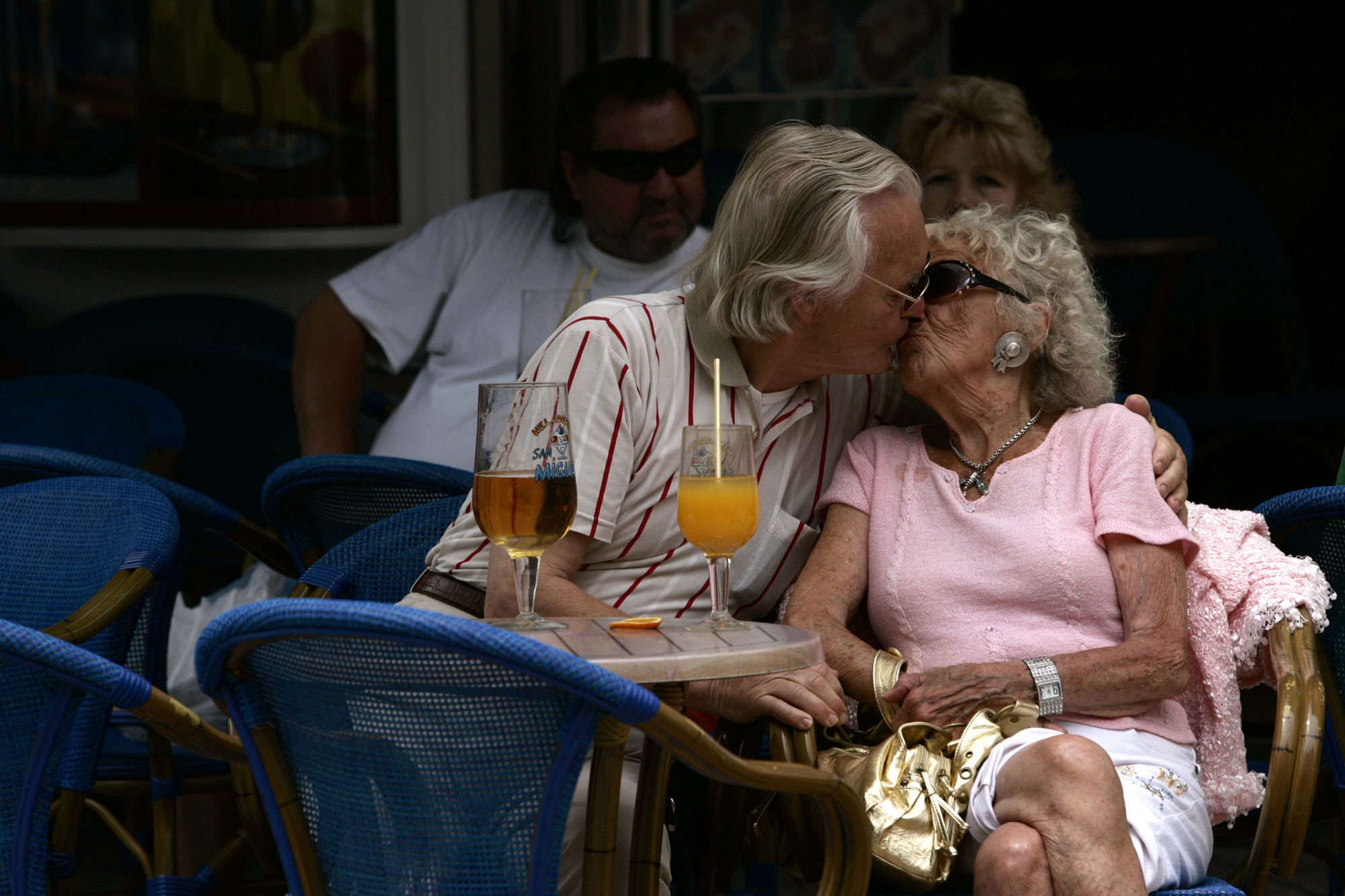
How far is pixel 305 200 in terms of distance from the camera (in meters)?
5.00

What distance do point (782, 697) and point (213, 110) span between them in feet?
12.2

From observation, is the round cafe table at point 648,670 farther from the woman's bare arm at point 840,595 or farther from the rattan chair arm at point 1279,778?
the rattan chair arm at point 1279,778

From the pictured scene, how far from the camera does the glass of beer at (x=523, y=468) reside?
1729 mm

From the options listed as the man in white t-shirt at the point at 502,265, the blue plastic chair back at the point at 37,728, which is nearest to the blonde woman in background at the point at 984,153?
the man in white t-shirt at the point at 502,265

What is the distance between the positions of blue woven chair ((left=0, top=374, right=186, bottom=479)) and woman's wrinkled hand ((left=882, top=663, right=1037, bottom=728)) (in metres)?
1.96

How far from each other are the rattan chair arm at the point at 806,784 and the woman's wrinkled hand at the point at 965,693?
257mm

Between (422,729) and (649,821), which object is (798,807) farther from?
(422,729)

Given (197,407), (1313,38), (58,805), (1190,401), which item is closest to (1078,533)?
(58,805)

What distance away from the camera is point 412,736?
150 cm

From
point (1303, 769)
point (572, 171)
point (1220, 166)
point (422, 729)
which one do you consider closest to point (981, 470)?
point (1303, 769)

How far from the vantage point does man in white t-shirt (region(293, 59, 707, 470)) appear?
346 centimetres

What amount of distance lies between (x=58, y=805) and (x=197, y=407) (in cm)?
233

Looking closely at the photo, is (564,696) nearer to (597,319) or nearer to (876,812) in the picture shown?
(876,812)

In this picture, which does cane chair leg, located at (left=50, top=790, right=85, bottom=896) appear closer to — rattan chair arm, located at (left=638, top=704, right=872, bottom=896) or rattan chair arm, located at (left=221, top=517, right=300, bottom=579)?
rattan chair arm, located at (left=221, top=517, right=300, bottom=579)
